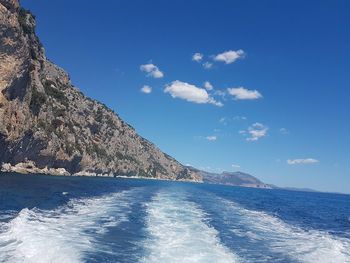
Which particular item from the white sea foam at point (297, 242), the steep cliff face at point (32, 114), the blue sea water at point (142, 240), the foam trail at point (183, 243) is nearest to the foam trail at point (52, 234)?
the blue sea water at point (142, 240)

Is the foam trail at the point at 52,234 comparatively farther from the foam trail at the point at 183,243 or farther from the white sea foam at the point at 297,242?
the white sea foam at the point at 297,242

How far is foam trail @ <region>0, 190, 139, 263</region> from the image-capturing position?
1634cm

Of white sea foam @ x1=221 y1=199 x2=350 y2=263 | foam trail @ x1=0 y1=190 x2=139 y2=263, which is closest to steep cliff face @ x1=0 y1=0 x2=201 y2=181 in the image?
foam trail @ x1=0 y1=190 x2=139 y2=263

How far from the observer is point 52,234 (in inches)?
846

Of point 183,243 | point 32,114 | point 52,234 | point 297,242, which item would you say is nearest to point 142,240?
point 183,243

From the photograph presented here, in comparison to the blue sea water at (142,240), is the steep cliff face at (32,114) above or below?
above

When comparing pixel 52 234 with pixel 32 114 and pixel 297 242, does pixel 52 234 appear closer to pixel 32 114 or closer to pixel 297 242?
pixel 297 242

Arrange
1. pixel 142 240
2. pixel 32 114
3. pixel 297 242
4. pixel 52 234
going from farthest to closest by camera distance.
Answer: pixel 32 114 → pixel 297 242 → pixel 142 240 → pixel 52 234

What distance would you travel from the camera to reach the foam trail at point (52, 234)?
53.6ft

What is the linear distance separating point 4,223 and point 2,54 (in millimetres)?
62894

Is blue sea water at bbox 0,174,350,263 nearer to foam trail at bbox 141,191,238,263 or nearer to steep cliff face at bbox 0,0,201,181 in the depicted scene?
foam trail at bbox 141,191,238,263

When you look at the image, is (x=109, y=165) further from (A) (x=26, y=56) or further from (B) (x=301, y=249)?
(B) (x=301, y=249)

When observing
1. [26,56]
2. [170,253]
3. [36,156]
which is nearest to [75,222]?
[170,253]

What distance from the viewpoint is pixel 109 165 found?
194 metres
